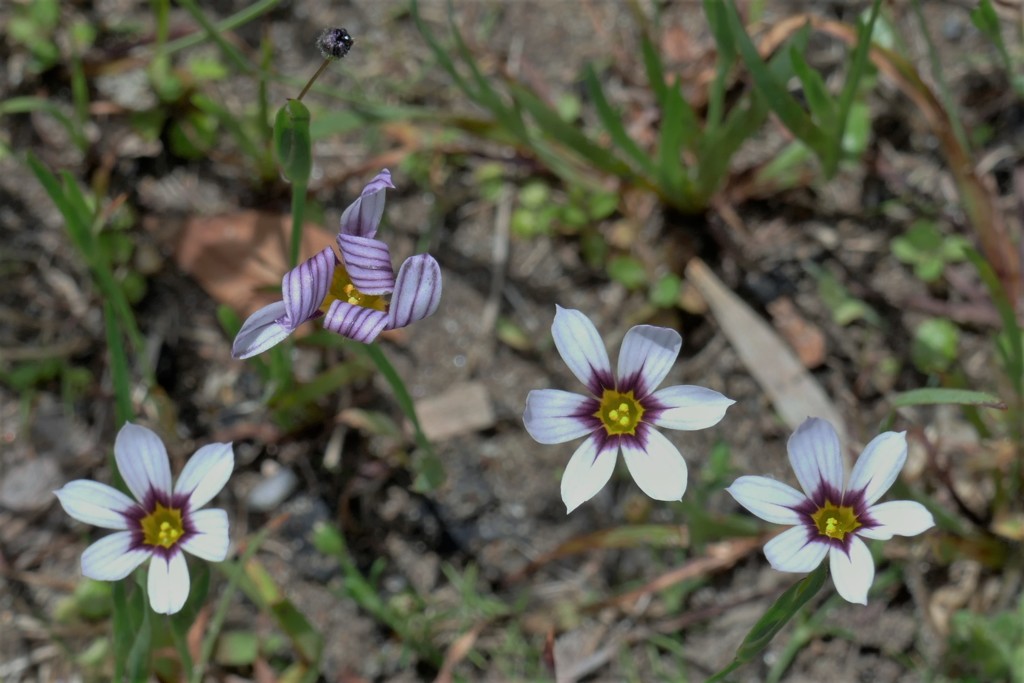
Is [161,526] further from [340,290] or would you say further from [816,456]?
[816,456]

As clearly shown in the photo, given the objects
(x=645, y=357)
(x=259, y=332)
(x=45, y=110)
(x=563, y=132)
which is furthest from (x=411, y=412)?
(x=45, y=110)

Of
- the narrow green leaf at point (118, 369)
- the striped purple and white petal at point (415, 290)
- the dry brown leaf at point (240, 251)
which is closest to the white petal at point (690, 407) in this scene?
the striped purple and white petal at point (415, 290)

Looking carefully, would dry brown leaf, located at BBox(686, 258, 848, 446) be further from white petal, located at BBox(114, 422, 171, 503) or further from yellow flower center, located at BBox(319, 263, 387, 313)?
white petal, located at BBox(114, 422, 171, 503)

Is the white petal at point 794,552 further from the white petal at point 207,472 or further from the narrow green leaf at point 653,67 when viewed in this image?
the narrow green leaf at point 653,67

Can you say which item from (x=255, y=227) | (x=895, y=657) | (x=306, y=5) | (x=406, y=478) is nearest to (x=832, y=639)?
(x=895, y=657)

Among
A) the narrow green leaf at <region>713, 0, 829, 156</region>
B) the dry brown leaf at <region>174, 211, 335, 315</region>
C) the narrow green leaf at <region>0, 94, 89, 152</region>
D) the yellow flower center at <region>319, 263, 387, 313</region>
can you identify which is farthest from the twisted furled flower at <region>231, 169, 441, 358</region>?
the narrow green leaf at <region>0, 94, 89, 152</region>

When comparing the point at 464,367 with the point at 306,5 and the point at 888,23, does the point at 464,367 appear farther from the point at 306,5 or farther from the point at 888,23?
the point at 888,23
